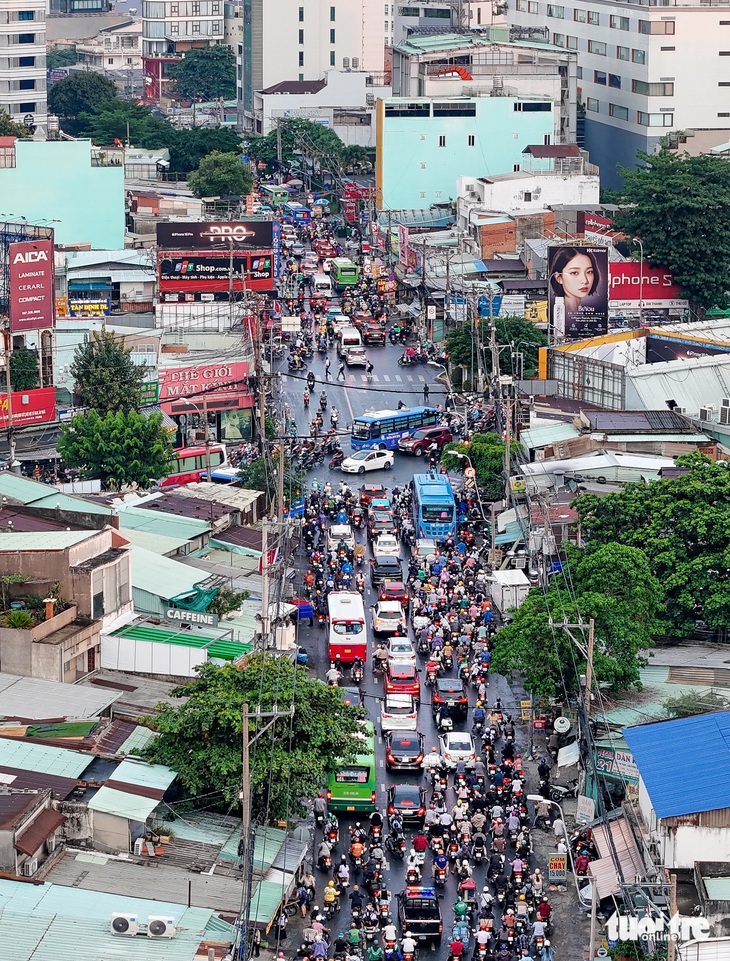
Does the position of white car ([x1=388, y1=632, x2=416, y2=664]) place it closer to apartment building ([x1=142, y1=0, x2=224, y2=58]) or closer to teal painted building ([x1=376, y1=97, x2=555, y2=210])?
teal painted building ([x1=376, y1=97, x2=555, y2=210])

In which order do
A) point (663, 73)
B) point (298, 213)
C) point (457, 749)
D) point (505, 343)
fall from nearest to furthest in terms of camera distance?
point (457, 749) → point (505, 343) → point (663, 73) → point (298, 213)

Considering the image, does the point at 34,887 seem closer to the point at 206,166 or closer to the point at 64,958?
the point at 64,958

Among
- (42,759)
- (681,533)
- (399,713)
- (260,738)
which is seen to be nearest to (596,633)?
(681,533)

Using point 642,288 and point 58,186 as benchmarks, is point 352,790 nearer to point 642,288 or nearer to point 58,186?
point 642,288

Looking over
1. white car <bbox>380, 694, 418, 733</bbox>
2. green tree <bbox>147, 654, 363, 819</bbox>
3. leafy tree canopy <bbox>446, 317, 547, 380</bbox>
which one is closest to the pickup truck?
green tree <bbox>147, 654, 363, 819</bbox>

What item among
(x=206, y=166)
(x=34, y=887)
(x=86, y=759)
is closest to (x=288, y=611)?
(x=86, y=759)
